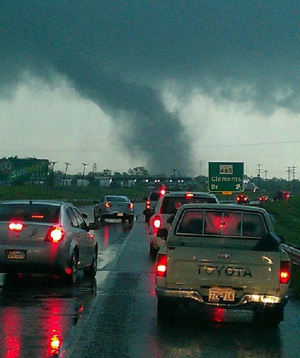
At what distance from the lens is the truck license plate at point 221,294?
10266 mm

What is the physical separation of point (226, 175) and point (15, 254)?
2678 cm

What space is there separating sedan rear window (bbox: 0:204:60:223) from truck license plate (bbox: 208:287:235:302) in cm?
507

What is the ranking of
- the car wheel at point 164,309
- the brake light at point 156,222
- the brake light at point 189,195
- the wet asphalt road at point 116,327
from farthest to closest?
the brake light at point 189,195
the brake light at point 156,222
the car wheel at point 164,309
the wet asphalt road at point 116,327

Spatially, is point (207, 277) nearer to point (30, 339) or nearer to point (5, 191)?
point (30, 339)

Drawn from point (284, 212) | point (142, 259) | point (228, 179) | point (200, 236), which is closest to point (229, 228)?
point (200, 236)

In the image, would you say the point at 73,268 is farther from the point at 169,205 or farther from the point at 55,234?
the point at 169,205

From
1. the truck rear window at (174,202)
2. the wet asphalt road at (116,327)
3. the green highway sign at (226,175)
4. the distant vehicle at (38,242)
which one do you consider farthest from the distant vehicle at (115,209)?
the distant vehicle at (38,242)

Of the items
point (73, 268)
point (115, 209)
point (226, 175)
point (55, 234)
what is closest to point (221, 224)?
point (55, 234)

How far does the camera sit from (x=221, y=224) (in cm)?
1173

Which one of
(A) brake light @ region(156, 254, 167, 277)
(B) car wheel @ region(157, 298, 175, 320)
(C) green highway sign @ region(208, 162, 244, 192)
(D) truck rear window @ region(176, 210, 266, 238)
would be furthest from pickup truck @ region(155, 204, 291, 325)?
(C) green highway sign @ region(208, 162, 244, 192)

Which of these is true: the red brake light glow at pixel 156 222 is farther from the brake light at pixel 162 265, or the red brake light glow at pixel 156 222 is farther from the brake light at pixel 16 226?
the brake light at pixel 162 265

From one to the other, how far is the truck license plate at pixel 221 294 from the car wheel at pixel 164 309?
75 centimetres

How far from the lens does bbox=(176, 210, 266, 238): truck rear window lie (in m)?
11.7

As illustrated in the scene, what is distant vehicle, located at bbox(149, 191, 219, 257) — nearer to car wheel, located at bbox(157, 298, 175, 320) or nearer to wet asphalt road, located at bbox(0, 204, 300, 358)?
wet asphalt road, located at bbox(0, 204, 300, 358)
